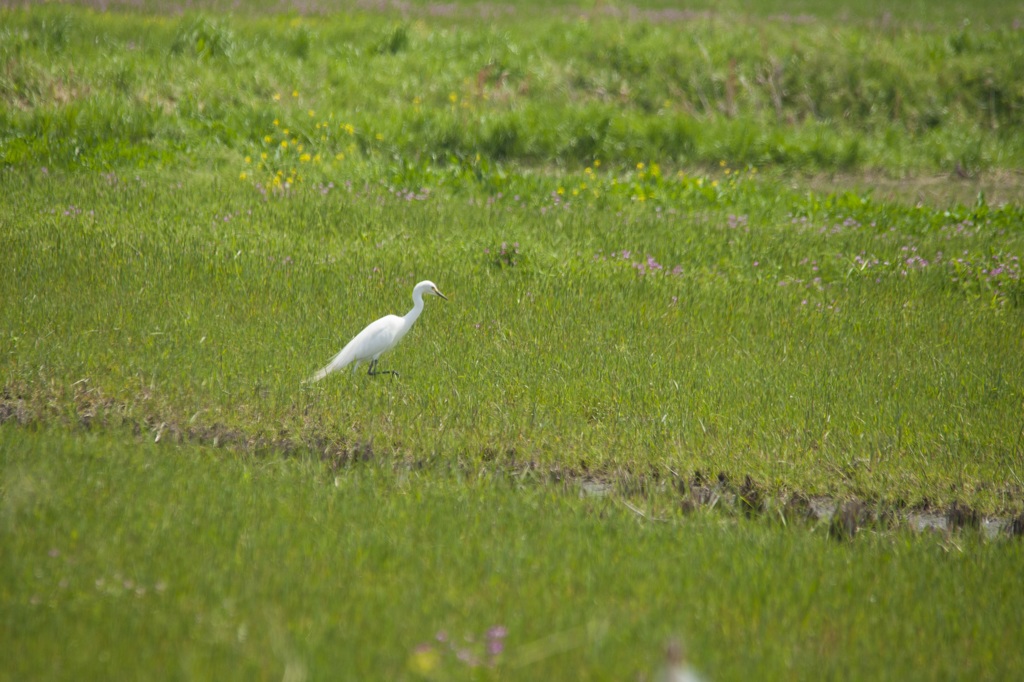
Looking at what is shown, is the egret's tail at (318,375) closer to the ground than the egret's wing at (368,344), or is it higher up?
closer to the ground

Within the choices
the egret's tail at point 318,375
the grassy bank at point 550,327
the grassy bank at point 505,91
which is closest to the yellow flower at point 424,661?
the grassy bank at point 550,327

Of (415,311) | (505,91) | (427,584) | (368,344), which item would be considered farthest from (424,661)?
(505,91)

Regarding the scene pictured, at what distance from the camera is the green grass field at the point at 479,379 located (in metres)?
3.61

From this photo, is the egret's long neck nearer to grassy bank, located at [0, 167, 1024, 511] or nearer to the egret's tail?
grassy bank, located at [0, 167, 1024, 511]

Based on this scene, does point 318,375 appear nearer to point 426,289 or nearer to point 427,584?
point 426,289

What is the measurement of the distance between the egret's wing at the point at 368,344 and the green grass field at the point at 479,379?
0.20 metres

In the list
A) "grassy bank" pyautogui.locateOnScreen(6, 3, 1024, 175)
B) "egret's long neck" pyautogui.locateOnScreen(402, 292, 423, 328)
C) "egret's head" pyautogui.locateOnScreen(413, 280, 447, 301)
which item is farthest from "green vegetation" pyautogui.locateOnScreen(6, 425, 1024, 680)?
"grassy bank" pyautogui.locateOnScreen(6, 3, 1024, 175)

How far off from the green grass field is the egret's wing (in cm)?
20

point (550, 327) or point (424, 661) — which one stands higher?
point (424, 661)

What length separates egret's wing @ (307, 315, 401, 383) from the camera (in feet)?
20.4

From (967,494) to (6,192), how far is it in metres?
9.20

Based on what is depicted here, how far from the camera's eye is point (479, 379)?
21.1 ft

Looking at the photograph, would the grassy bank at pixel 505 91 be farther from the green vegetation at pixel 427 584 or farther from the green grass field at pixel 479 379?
the green vegetation at pixel 427 584

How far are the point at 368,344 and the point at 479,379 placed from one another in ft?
2.48
